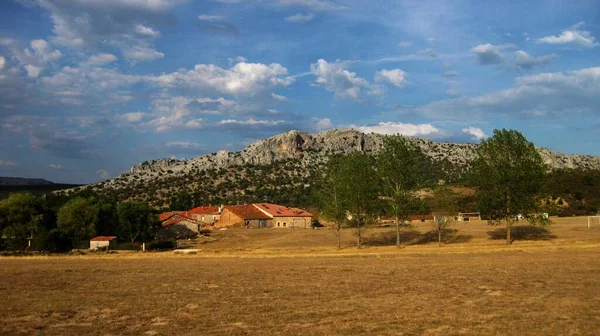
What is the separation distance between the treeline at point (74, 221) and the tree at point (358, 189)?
36.3 metres

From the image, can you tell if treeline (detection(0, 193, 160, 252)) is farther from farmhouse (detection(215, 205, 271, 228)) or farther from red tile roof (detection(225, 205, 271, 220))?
red tile roof (detection(225, 205, 271, 220))

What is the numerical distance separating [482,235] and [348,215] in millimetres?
21081

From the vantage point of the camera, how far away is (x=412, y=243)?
74.3 metres

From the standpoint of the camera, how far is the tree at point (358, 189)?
67.2 m

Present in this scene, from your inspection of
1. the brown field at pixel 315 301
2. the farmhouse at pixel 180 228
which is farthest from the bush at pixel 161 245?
the brown field at pixel 315 301

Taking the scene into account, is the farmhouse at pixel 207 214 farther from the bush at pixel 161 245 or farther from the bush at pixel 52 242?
the bush at pixel 52 242

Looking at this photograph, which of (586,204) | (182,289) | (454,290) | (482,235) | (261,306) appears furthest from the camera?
(586,204)

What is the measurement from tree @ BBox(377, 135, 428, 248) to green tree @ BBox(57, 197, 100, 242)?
52.9 meters

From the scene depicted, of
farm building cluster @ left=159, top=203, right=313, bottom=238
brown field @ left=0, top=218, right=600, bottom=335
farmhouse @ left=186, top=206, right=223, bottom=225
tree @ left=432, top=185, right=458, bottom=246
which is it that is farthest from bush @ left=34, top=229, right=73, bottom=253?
tree @ left=432, top=185, right=458, bottom=246

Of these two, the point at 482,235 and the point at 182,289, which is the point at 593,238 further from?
the point at 182,289

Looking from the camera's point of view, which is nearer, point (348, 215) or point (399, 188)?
point (399, 188)

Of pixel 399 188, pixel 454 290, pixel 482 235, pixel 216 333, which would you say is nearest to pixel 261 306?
pixel 216 333

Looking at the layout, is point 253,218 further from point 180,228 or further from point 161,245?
point 161,245

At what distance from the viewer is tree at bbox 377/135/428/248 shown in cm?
6550
